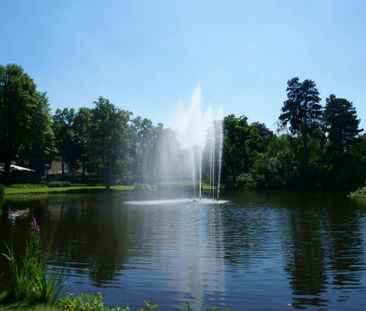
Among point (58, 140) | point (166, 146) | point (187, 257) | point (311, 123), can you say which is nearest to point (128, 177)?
point (166, 146)

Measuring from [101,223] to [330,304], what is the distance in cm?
1817

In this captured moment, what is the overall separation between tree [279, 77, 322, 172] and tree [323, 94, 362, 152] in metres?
2.55

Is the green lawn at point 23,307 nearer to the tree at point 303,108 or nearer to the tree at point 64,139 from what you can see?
the tree at point 303,108

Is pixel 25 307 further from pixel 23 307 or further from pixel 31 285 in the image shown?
pixel 31 285

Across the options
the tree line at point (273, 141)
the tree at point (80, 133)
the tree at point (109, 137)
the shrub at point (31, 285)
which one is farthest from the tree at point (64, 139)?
the shrub at point (31, 285)

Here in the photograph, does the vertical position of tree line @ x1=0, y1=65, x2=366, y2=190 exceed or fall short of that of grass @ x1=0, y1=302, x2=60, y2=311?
it exceeds it

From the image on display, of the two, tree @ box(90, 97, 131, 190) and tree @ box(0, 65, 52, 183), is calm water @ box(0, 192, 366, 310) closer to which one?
tree @ box(0, 65, 52, 183)

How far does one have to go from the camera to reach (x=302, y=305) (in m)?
10.1

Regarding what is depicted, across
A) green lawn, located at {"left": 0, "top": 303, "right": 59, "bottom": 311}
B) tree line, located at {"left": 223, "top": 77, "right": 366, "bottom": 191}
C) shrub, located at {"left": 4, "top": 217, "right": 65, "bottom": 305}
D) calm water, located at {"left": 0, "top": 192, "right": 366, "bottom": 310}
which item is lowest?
calm water, located at {"left": 0, "top": 192, "right": 366, "bottom": 310}

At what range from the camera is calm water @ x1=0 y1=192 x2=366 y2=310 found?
1091 centimetres

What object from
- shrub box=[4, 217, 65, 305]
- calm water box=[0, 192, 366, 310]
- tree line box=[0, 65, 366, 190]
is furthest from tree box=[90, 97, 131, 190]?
shrub box=[4, 217, 65, 305]

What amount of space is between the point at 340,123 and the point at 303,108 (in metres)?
6.92

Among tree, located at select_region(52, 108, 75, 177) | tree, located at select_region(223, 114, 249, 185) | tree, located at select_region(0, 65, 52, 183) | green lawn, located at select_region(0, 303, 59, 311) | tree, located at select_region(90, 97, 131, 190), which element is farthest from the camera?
tree, located at select_region(52, 108, 75, 177)

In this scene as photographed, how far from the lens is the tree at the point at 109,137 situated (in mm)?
71500
